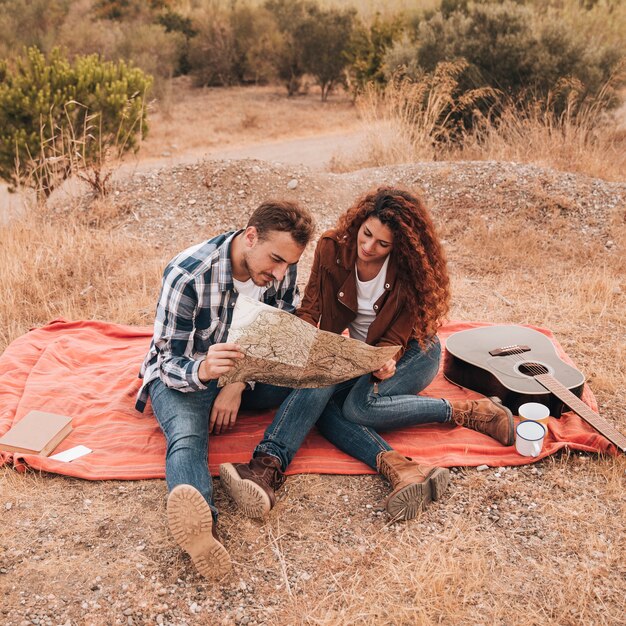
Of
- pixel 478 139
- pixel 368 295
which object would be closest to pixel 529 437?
pixel 368 295

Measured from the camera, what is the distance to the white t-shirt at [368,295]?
9.70ft

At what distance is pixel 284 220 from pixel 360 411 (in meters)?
0.87

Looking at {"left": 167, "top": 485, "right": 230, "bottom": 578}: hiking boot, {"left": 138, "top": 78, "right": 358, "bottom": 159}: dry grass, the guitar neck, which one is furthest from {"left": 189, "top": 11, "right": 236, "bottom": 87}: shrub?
{"left": 167, "top": 485, "right": 230, "bottom": 578}: hiking boot

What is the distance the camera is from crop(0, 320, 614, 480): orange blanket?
272 centimetres

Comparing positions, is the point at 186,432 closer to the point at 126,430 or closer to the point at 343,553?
the point at 126,430

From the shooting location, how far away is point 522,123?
7727 millimetres

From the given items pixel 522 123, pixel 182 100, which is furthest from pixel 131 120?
pixel 182 100

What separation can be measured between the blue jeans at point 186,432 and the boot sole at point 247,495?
0.09 meters

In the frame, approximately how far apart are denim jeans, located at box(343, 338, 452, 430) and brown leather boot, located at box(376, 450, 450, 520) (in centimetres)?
Result: 20

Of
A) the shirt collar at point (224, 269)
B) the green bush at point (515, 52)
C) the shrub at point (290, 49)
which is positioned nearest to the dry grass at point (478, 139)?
the green bush at point (515, 52)

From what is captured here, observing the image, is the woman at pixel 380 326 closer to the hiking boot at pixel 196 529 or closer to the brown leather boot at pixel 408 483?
the brown leather boot at pixel 408 483

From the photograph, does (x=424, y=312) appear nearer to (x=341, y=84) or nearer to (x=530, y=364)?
(x=530, y=364)

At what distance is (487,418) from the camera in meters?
2.91

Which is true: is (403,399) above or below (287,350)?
below
